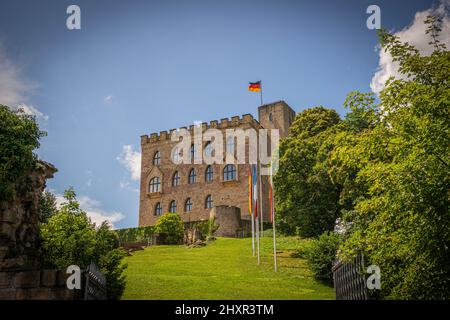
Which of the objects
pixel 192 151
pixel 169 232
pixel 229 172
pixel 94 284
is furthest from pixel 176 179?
pixel 94 284

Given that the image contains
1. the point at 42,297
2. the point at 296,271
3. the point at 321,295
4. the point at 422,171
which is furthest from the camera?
the point at 296,271

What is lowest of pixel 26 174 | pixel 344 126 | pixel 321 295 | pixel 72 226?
pixel 321 295

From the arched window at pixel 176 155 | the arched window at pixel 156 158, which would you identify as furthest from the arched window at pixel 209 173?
the arched window at pixel 156 158

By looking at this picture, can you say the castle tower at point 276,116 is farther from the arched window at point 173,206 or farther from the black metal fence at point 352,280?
the black metal fence at point 352,280

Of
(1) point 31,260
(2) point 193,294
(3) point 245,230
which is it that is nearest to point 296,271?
(2) point 193,294

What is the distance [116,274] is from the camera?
13578 millimetres

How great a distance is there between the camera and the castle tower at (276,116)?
51.0 meters

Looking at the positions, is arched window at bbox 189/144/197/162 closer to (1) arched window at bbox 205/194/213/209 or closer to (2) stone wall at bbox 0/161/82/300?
(1) arched window at bbox 205/194/213/209

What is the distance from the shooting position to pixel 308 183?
81.2 feet

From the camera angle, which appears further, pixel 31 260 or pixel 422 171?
pixel 31 260

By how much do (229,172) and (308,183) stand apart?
848 inches

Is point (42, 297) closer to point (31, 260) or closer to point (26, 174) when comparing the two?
point (31, 260)

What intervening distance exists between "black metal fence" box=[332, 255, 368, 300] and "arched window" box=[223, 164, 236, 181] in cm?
3355

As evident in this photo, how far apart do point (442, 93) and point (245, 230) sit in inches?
1090
